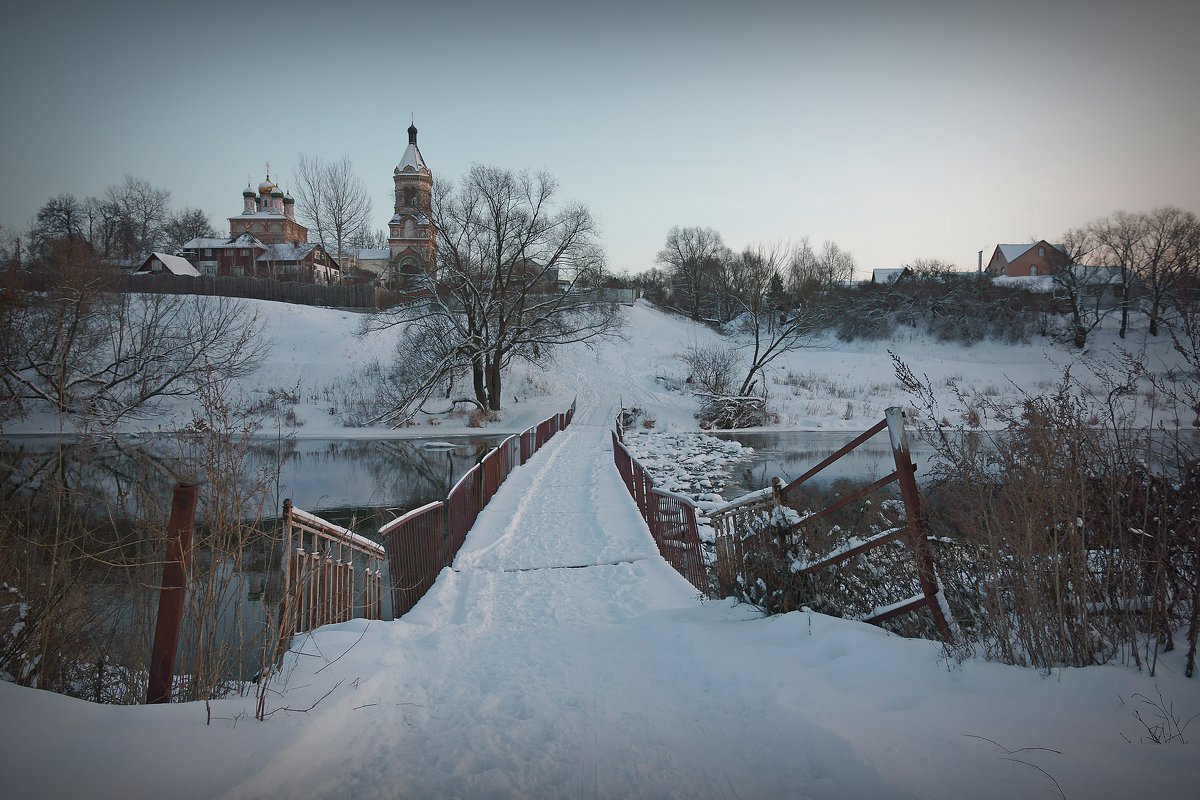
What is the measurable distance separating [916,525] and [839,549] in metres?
1.03

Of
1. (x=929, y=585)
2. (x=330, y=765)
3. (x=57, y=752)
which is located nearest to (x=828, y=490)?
(x=929, y=585)

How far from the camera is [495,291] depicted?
29922 millimetres

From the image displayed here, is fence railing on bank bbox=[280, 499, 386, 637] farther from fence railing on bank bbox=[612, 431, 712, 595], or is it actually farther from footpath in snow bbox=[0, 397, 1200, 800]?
fence railing on bank bbox=[612, 431, 712, 595]

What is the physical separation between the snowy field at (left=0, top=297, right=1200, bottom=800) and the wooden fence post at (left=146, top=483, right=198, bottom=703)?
38 centimetres

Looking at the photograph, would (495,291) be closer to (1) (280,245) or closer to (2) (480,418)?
(2) (480,418)

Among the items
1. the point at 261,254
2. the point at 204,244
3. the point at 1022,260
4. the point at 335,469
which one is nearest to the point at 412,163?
the point at 335,469

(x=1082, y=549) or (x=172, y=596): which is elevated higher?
(x=1082, y=549)

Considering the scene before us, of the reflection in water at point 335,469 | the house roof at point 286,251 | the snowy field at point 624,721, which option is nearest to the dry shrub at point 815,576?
the snowy field at point 624,721

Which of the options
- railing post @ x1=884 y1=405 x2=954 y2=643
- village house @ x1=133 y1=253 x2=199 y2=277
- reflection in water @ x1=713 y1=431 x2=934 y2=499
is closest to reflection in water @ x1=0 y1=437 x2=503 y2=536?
reflection in water @ x1=713 y1=431 x2=934 y2=499

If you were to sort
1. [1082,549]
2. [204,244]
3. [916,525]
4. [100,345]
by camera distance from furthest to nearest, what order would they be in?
[204,244]
[100,345]
[916,525]
[1082,549]

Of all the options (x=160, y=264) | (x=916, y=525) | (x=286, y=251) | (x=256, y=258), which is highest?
(x=286, y=251)

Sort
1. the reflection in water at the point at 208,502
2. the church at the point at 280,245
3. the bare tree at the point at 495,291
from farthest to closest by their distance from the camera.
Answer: the church at the point at 280,245, the bare tree at the point at 495,291, the reflection in water at the point at 208,502

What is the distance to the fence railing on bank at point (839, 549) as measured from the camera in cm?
407

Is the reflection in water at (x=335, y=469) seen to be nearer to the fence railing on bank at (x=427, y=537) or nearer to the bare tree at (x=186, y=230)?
the fence railing on bank at (x=427, y=537)
